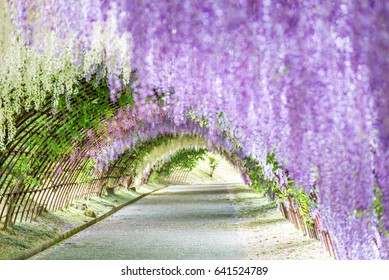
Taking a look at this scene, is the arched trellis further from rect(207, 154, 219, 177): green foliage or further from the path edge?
rect(207, 154, 219, 177): green foliage

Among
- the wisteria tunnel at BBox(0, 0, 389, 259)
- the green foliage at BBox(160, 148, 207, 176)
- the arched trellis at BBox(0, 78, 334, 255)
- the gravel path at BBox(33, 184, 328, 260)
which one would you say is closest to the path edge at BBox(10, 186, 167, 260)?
the gravel path at BBox(33, 184, 328, 260)

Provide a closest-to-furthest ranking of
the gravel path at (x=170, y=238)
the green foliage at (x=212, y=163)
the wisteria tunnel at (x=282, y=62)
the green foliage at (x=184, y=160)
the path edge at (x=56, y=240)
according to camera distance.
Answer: the wisteria tunnel at (x=282, y=62) < the path edge at (x=56, y=240) < the gravel path at (x=170, y=238) < the green foliage at (x=184, y=160) < the green foliage at (x=212, y=163)

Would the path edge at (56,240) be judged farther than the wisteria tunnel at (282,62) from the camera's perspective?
Yes

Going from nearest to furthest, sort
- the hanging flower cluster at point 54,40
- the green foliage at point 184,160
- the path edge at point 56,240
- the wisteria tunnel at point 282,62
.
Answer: the wisteria tunnel at point 282,62, the hanging flower cluster at point 54,40, the path edge at point 56,240, the green foliage at point 184,160

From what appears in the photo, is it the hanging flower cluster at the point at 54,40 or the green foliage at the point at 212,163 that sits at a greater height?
the hanging flower cluster at the point at 54,40

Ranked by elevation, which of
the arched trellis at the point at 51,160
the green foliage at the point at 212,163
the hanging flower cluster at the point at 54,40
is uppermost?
the hanging flower cluster at the point at 54,40

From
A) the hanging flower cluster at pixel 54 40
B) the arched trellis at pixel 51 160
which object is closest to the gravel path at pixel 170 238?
the arched trellis at pixel 51 160

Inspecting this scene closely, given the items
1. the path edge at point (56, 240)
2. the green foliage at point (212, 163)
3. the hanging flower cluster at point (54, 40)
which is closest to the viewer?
the hanging flower cluster at point (54, 40)

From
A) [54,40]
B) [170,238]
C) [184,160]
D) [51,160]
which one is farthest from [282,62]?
[184,160]

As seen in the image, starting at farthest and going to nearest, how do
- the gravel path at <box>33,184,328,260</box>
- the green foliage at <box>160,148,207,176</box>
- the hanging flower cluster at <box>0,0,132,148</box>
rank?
1. the green foliage at <box>160,148,207,176</box>
2. the gravel path at <box>33,184,328,260</box>
3. the hanging flower cluster at <box>0,0,132,148</box>

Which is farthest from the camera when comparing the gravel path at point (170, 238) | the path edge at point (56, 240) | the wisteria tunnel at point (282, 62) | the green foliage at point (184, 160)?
the green foliage at point (184, 160)

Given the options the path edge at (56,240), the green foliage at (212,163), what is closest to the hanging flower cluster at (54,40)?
the path edge at (56,240)

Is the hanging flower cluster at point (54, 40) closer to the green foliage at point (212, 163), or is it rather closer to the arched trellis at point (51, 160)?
the arched trellis at point (51, 160)

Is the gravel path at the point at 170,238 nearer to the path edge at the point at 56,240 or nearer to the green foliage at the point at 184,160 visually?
the path edge at the point at 56,240
